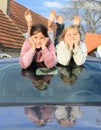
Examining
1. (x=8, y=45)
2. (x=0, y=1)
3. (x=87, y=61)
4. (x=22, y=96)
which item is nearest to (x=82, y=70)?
(x=87, y=61)

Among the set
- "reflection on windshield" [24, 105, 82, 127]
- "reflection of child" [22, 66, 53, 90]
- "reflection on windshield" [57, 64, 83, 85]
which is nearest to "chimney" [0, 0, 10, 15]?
"reflection on windshield" [57, 64, 83, 85]

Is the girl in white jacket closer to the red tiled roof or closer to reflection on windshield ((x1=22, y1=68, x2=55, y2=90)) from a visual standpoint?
reflection on windshield ((x1=22, y1=68, x2=55, y2=90))

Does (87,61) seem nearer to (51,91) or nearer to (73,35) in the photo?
(73,35)

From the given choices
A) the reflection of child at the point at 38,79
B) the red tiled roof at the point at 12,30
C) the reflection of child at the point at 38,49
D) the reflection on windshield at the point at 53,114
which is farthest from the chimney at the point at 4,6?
the reflection on windshield at the point at 53,114

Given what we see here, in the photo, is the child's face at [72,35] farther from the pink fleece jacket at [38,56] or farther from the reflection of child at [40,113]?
the reflection of child at [40,113]

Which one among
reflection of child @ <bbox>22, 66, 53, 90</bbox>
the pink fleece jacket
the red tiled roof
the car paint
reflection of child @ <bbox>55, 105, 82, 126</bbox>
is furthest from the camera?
the red tiled roof

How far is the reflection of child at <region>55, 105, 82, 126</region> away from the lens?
449 centimetres

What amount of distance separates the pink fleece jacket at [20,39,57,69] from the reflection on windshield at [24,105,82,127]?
3.03 feet

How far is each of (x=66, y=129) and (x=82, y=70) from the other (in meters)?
1.81

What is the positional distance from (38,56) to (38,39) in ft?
0.59

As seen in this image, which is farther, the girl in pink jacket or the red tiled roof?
the red tiled roof

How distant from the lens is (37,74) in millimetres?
5922

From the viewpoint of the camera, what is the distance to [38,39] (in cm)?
612

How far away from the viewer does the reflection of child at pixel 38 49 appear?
237 inches
